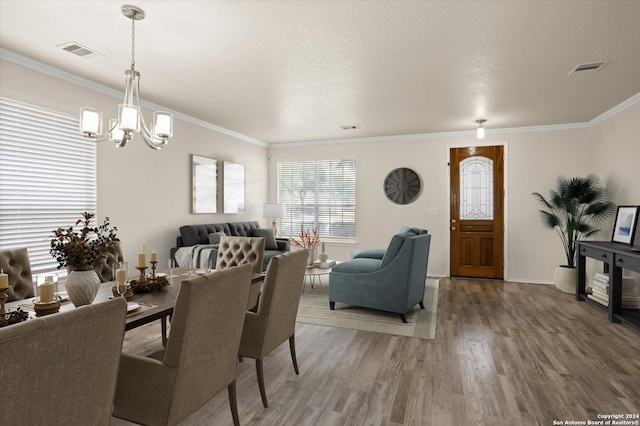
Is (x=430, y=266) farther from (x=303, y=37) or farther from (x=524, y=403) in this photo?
(x=303, y=37)

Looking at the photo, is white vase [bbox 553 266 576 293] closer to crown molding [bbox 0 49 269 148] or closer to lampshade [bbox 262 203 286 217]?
lampshade [bbox 262 203 286 217]

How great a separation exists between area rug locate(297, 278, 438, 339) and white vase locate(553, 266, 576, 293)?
6.57ft

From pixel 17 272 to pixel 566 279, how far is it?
Answer: 6157 millimetres

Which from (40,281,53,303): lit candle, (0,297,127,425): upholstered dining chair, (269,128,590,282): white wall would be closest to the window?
(269,128,590,282): white wall

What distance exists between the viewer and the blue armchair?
377 cm

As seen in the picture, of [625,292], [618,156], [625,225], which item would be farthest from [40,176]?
[618,156]

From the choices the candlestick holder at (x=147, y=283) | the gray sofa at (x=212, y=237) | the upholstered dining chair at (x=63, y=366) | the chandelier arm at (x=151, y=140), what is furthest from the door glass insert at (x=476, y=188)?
the upholstered dining chair at (x=63, y=366)

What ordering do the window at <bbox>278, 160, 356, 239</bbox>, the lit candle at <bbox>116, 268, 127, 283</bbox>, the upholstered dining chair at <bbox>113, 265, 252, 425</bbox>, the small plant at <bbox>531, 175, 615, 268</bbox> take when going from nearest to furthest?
the upholstered dining chair at <bbox>113, 265, 252, 425</bbox> → the lit candle at <bbox>116, 268, 127, 283</bbox> → the small plant at <bbox>531, 175, 615, 268</bbox> → the window at <bbox>278, 160, 356, 239</bbox>

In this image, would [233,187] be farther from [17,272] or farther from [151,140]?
[17,272]

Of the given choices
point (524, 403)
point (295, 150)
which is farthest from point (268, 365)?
point (295, 150)

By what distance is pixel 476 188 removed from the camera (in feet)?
20.3

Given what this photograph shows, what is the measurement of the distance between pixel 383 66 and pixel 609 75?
89.7 inches

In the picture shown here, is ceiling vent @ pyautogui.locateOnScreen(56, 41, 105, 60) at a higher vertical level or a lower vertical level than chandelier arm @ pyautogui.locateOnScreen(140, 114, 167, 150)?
higher

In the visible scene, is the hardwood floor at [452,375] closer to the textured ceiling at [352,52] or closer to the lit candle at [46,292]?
the lit candle at [46,292]
